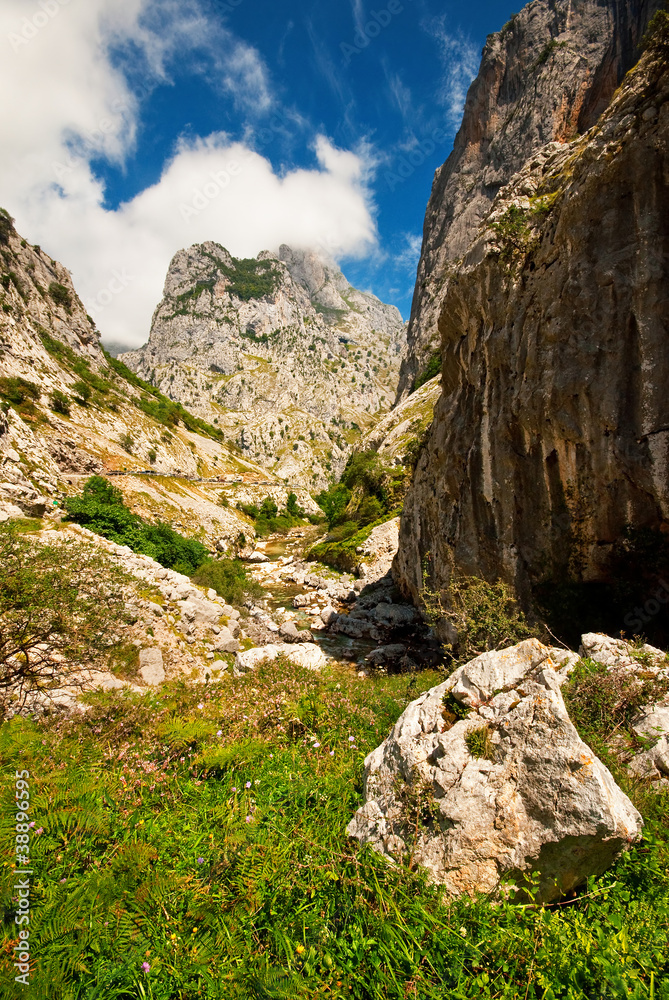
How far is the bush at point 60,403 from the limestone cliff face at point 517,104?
46.5 metres

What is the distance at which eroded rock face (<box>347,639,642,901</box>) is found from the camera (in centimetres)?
335

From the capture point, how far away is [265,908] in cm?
346

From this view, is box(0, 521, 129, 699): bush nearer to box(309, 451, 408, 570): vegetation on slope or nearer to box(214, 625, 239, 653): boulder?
box(214, 625, 239, 653): boulder

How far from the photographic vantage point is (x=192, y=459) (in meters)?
77.8

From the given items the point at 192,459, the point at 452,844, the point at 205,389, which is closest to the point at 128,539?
the point at 452,844

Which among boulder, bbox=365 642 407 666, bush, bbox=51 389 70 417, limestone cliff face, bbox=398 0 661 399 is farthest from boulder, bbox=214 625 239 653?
bush, bbox=51 389 70 417

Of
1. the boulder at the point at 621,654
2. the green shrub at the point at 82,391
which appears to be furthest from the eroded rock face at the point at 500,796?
the green shrub at the point at 82,391

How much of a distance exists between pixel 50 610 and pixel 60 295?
320 feet

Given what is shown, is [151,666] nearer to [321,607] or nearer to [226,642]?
[226,642]

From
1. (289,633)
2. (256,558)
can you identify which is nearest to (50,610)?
(289,633)

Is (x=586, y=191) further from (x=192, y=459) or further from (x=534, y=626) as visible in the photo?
(x=192, y=459)

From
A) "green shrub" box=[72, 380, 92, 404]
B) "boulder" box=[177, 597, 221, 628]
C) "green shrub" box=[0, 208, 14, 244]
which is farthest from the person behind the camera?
"green shrub" box=[0, 208, 14, 244]

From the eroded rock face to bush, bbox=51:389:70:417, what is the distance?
186 feet

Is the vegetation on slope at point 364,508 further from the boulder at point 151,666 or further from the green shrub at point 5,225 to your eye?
the green shrub at point 5,225
